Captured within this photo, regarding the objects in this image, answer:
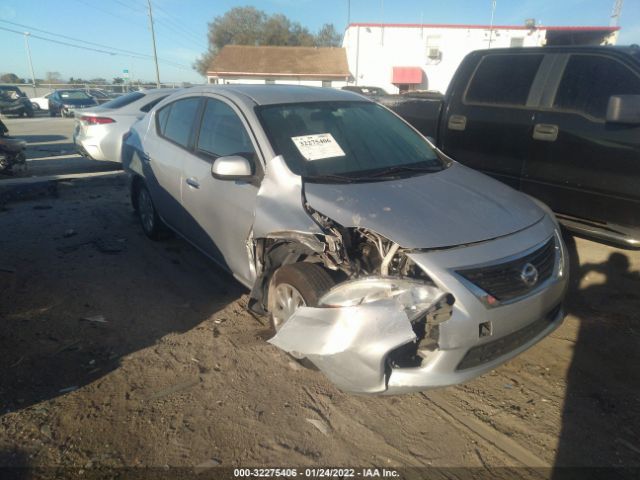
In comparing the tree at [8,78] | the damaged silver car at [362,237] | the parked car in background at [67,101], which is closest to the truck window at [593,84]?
the damaged silver car at [362,237]

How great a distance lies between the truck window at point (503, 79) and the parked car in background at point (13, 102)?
26970mm

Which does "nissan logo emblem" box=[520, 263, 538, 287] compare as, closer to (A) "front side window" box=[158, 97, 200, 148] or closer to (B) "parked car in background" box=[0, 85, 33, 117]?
(A) "front side window" box=[158, 97, 200, 148]

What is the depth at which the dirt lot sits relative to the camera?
229cm

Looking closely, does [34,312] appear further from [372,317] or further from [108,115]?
[108,115]

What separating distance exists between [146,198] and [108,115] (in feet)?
13.2

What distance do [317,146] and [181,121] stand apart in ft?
5.80

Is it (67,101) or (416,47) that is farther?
(416,47)

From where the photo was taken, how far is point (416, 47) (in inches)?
1233

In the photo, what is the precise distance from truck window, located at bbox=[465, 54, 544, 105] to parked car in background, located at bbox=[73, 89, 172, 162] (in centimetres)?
605

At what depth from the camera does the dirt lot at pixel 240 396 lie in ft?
7.52

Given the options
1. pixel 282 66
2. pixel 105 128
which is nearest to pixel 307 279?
pixel 105 128

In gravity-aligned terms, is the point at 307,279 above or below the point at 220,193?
below

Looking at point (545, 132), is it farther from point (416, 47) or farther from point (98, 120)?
point (416, 47)

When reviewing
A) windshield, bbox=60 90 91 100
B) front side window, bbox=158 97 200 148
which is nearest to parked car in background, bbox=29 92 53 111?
windshield, bbox=60 90 91 100
